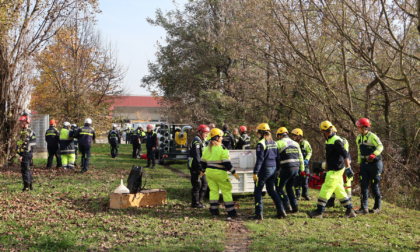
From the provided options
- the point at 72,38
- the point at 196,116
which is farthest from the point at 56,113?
the point at 196,116

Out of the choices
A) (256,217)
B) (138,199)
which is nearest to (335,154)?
(256,217)

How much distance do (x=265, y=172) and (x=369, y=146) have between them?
8.95 ft

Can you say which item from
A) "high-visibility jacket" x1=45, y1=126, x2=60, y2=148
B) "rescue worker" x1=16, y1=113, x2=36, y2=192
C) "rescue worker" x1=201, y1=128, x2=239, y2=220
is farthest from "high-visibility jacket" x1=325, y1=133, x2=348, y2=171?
"high-visibility jacket" x1=45, y1=126, x2=60, y2=148

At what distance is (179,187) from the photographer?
37.9 feet

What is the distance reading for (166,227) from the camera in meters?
7.02

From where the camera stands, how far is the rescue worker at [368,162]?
841 cm

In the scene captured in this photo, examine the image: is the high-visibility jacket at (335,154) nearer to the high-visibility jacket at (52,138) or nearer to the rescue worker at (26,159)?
the rescue worker at (26,159)

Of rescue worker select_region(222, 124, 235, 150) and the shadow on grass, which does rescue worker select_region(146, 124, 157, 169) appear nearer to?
rescue worker select_region(222, 124, 235, 150)

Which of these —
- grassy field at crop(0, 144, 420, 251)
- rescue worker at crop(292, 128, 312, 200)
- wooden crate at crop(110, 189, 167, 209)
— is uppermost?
rescue worker at crop(292, 128, 312, 200)

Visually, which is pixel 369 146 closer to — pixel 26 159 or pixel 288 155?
pixel 288 155

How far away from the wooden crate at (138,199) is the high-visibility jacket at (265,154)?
2.70m

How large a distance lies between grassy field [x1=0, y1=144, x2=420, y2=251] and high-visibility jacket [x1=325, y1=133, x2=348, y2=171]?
3.82 feet

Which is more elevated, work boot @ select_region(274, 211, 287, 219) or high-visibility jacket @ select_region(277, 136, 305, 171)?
high-visibility jacket @ select_region(277, 136, 305, 171)

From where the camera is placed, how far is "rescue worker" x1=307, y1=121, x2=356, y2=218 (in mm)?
7781
